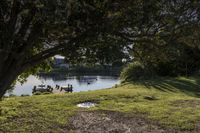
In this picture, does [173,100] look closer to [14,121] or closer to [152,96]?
[152,96]

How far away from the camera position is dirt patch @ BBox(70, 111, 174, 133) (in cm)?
1519

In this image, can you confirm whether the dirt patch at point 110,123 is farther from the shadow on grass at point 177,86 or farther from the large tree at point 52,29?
the shadow on grass at point 177,86

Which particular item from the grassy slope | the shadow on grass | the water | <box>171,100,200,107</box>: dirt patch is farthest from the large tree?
the water

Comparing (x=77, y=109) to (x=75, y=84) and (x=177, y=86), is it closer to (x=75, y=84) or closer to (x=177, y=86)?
(x=177, y=86)

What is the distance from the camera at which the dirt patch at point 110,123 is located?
49.8ft

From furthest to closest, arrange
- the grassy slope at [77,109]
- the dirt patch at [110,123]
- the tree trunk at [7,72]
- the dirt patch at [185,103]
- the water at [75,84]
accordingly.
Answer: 1. the water at [75,84]
2. the dirt patch at [185,103]
3. the grassy slope at [77,109]
4. the dirt patch at [110,123]
5. the tree trunk at [7,72]

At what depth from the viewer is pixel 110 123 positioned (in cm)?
1619

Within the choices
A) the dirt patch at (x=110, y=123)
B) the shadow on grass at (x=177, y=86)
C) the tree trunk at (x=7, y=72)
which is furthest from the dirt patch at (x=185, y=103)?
the tree trunk at (x=7, y=72)

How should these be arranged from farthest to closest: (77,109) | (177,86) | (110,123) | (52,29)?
(177,86), (77,109), (110,123), (52,29)

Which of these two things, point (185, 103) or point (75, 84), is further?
point (75, 84)

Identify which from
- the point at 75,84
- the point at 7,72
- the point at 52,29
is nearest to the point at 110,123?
the point at 7,72

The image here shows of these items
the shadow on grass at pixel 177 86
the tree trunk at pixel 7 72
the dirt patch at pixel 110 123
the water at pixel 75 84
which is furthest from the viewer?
the water at pixel 75 84

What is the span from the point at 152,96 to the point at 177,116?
277 inches

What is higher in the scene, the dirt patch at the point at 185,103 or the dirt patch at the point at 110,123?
the dirt patch at the point at 185,103
